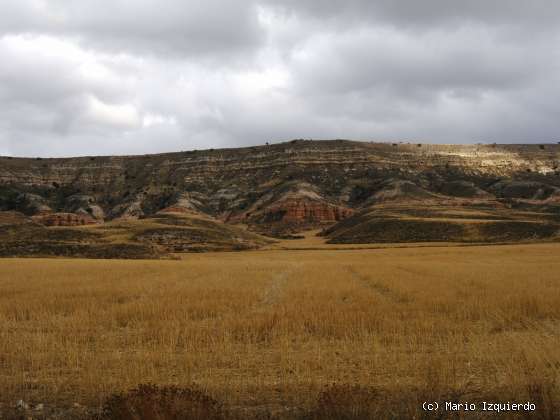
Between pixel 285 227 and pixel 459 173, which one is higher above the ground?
pixel 459 173

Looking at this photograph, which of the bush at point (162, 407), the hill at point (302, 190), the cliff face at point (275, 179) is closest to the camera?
the bush at point (162, 407)

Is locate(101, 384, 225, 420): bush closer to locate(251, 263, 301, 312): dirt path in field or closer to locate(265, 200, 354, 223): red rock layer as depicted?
locate(251, 263, 301, 312): dirt path in field

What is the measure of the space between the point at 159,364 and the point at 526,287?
643 inches

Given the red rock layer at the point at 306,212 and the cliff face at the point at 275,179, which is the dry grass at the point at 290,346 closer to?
the cliff face at the point at 275,179

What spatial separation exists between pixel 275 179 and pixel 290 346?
425 feet

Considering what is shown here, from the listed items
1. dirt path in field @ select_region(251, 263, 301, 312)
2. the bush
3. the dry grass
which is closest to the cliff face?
dirt path in field @ select_region(251, 263, 301, 312)

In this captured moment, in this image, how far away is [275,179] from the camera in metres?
140

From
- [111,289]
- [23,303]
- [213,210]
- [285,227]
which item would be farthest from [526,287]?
[213,210]

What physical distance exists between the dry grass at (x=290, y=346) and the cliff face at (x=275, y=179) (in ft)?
316

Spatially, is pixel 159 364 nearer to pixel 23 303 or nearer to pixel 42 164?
pixel 23 303

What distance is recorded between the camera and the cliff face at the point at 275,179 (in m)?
123

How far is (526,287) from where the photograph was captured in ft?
65.6

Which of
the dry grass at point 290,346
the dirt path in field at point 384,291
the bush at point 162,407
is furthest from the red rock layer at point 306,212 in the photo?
the bush at point 162,407

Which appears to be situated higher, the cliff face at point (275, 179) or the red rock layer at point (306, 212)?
the cliff face at point (275, 179)
